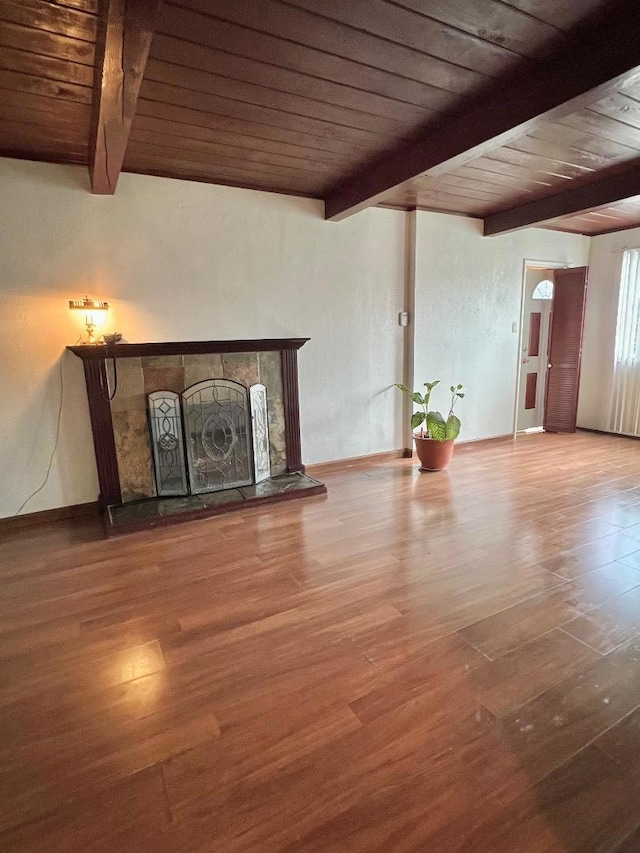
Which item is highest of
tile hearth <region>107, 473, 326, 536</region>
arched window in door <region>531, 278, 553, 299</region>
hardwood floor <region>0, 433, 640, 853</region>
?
arched window in door <region>531, 278, 553, 299</region>

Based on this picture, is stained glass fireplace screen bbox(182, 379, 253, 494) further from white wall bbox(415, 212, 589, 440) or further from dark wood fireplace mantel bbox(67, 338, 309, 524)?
white wall bbox(415, 212, 589, 440)

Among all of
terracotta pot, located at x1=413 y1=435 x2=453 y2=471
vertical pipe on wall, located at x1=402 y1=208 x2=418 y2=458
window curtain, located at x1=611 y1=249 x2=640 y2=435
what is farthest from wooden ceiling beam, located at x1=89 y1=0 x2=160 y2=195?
window curtain, located at x1=611 y1=249 x2=640 y2=435

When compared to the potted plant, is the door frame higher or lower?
higher

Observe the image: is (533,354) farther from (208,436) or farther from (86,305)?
(86,305)

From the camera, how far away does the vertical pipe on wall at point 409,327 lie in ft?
14.3

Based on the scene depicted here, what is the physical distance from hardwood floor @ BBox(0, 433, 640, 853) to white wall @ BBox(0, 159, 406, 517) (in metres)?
0.98

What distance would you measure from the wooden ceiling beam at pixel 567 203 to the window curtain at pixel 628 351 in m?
1.89

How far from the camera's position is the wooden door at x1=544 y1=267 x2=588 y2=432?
17.9 feet

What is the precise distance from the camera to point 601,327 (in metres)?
5.58

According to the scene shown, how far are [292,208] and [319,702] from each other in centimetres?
365

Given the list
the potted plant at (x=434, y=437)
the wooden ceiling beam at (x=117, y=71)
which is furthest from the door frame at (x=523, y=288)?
the wooden ceiling beam at (x=117, y=71)

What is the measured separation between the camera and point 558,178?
357 cm

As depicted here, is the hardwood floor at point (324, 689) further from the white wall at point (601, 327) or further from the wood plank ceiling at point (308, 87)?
the white wall at point (601, 327)

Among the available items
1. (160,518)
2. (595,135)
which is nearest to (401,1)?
(595,135)
